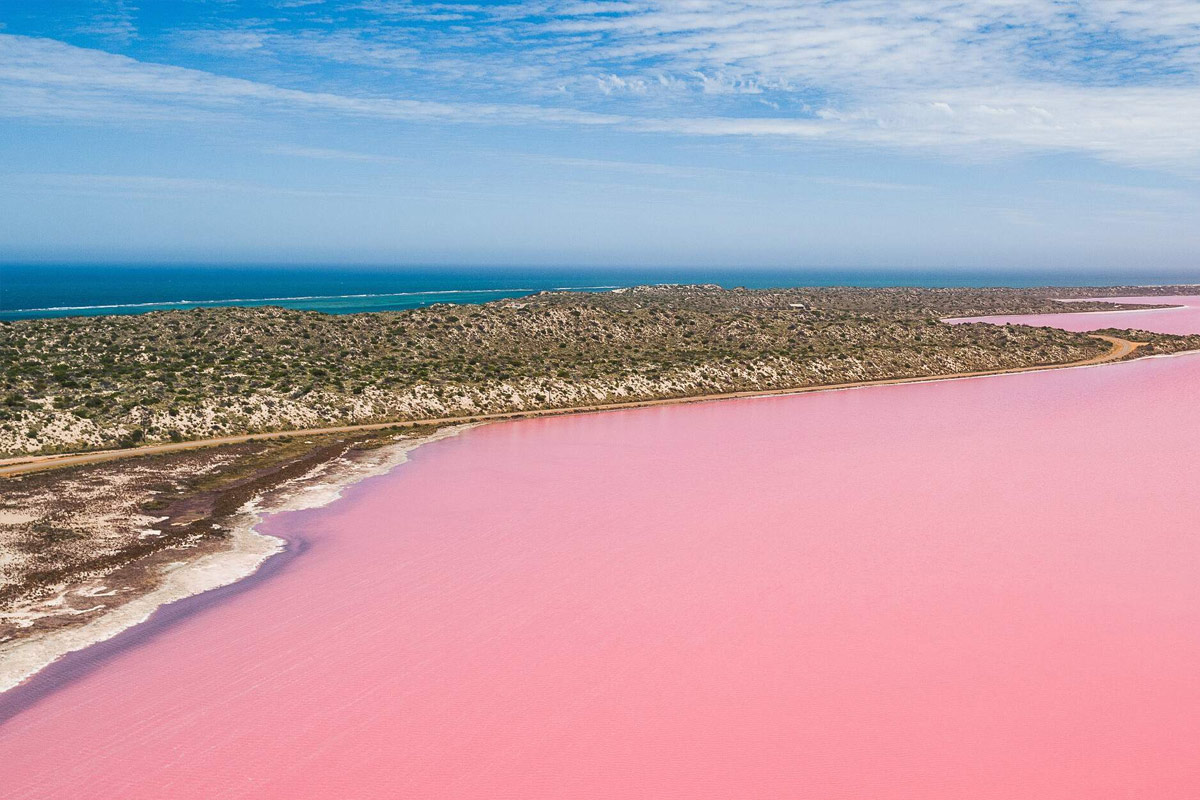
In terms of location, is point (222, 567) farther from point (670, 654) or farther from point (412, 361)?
point (412, 361)

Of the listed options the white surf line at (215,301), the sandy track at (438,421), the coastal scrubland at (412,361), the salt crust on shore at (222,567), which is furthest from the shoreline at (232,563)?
the white surf line at (215,301)

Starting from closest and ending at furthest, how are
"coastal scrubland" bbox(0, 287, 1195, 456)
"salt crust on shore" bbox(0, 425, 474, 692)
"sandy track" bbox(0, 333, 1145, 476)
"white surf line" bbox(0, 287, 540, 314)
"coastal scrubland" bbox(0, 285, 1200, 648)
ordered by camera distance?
"salt crust on shore" bbox(0, 425, 474, 692)
"coastal scrubland" bbox(0, 285, 1200, 648)
"sandy track" bbox(0, 333, 1145, 476)
"coastal scrubland" bbox(0, 287, 1195, 456)
"white surf line" bbox(0, 287, 540, 314)

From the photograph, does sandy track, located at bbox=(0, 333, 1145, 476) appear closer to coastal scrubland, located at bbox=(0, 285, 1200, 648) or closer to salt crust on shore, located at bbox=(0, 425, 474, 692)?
coastal scrubland, located at bbox=(0, 285, 1200, 648)

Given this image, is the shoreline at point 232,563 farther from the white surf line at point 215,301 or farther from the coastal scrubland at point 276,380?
the white surf line at point 215,301

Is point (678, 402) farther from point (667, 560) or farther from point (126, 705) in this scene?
point (126, 705)

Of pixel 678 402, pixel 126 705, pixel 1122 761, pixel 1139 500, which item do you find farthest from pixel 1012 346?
pixel 126 705

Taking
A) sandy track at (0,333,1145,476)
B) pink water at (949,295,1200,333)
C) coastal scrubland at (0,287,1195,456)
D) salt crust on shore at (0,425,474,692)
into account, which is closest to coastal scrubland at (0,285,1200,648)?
coastal scrubland at (0,287,1195,456)

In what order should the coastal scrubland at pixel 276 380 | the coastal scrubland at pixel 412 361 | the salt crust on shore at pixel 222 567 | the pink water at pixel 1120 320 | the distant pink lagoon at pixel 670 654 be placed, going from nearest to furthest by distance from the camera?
the distant pink lagoon at pixel 670 654, the salt crust on shore at pixel 222 567, the coastal scrubland at pixel 276 380, the coastal scrubland at pixel 412 361, the pink water at pixel 1120 320
